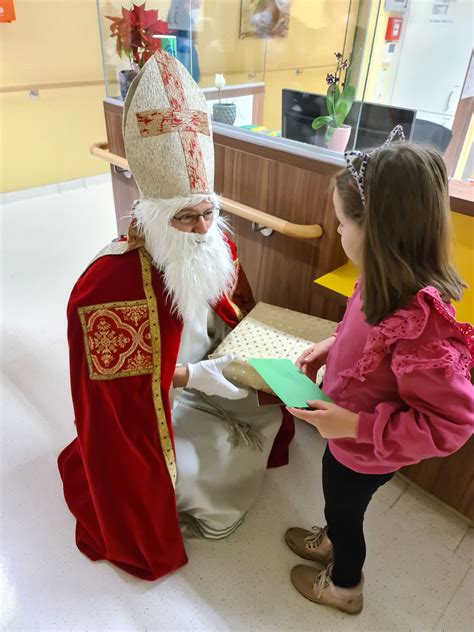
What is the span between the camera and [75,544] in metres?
1.43

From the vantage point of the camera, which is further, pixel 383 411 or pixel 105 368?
pixel 105 368

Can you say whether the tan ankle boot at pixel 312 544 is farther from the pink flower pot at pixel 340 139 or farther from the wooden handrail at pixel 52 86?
the wooden handrail at pixel 52 86

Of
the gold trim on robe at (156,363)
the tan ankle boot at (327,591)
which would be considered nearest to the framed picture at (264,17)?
the gold trim on robe at (156,363)

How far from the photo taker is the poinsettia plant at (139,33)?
1.84 metres

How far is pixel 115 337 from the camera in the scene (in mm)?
1147

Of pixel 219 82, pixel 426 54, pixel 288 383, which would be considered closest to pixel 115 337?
pixel 288 383

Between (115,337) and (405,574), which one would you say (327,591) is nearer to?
(405,574)

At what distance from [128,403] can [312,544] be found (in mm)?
714

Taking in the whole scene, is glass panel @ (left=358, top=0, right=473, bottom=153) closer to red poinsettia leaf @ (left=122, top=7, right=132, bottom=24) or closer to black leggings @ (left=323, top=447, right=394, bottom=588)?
red poinsettia leaf @ (left=122, top=7, right=132, bottom=24)

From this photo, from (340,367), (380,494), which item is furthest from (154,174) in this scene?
(380,494)

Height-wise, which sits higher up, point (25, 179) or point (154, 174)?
point (154, 174)

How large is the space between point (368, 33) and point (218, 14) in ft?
3.70

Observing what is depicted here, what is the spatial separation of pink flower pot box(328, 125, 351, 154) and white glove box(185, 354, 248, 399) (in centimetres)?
85

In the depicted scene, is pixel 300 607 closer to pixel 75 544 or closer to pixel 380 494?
pixel 380 494
